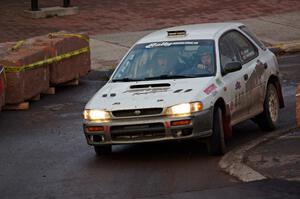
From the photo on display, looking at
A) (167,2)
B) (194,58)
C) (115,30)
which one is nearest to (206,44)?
(194,58)

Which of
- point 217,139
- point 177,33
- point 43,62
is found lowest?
point 43,62

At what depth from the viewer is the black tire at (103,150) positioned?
39.4 feet

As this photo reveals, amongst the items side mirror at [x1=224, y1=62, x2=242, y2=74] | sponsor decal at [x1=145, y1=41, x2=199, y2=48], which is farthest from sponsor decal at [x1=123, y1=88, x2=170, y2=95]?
sponsor decal at [x1=145, y1=41, x2=199, y2=48]

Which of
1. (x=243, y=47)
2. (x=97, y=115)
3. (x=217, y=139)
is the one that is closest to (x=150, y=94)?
(x=97, y=115)

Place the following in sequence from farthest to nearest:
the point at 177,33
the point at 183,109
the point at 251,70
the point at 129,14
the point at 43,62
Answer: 1. the point at 129,14
2. the point at 43,62
3. the point at 177,33
4. the point at 251,70
5. the point at 183,109

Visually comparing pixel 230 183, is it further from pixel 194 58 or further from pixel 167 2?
pixel 167 2

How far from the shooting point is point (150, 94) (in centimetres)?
1159

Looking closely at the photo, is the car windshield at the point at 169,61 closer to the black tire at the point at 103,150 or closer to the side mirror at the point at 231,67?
the side mirror at the point at 231,67

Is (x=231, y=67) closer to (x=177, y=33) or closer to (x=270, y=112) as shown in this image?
(x=177, y=33)

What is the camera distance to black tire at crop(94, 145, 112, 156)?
473 inches

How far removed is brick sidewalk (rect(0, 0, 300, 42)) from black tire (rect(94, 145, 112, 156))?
489 inches

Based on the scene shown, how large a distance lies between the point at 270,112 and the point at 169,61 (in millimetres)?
1738

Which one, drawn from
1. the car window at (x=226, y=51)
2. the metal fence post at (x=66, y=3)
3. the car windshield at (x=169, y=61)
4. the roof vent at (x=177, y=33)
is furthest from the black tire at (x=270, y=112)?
the metal fence post at (x=66, y=3)

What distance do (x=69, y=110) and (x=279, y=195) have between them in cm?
772
